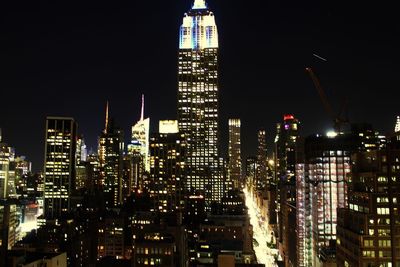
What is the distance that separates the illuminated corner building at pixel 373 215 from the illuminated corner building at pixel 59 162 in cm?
11536

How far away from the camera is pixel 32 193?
199 meters

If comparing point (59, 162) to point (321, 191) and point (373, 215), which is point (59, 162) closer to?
point (321, 191)

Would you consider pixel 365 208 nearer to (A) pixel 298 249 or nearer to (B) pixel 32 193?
(A) pixel 298 249

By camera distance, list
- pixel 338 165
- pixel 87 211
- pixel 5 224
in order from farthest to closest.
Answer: pixel 87 211 → pixel 5 224 → pixel 338 165

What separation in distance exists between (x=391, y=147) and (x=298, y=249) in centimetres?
4643

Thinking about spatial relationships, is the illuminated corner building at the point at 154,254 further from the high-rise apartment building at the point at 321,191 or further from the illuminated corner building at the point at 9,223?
the illuminated corner building at the point at 9,223

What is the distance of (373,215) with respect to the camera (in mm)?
52781

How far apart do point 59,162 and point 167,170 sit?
38.6m

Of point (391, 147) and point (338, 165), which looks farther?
point (338, 165)

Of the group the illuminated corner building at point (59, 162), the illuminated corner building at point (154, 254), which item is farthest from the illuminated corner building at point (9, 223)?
the illuminated corner building at point (154, 254)

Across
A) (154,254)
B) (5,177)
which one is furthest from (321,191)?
(5,177)

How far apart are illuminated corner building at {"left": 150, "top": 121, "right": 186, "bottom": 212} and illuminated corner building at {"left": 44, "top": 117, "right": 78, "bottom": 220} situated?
97.2 ft

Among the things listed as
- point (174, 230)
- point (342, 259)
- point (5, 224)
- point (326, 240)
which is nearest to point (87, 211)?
point (5, 224)

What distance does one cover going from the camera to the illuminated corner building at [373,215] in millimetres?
52000
